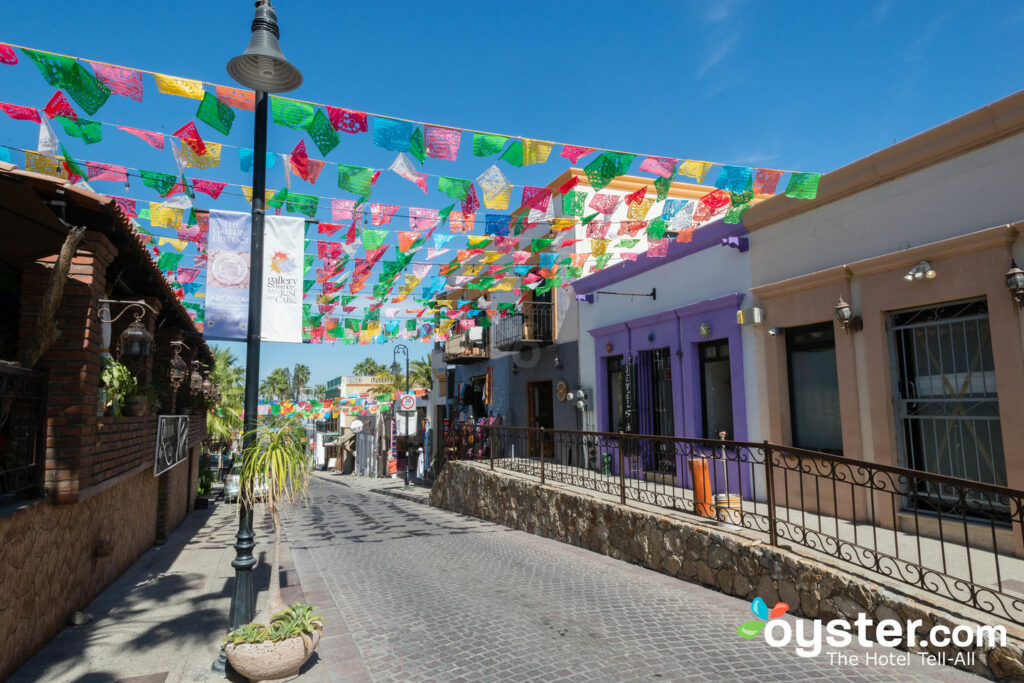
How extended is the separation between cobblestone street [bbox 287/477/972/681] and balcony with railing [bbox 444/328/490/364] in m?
11.1

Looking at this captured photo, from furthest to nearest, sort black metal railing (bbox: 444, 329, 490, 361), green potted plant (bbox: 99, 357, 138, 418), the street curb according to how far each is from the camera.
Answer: black metal railing (bbox: 444, 329, 490, 361), the street curb, green potted plant (bbox: 99, 357, 138, 418)

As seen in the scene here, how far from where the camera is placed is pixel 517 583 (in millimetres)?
7344

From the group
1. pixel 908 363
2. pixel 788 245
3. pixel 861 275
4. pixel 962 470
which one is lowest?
pixel 962 470

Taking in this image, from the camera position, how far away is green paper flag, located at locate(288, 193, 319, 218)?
28.8 feet

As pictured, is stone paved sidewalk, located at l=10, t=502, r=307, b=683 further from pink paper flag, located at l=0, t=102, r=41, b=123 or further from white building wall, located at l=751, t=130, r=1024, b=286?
white building wall, located at l=751, t=130, r=1024, b=286

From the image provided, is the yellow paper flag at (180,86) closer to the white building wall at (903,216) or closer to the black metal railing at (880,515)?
→ the black metal railing at (880,515)

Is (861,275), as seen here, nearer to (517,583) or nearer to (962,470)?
(962,470)

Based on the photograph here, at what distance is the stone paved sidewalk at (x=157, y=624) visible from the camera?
15.5ft

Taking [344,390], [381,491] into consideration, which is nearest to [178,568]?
[381,491]

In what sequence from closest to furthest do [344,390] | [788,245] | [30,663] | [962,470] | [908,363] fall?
[30,663]
[962,470]
[908,363]
[788,245]
[344,390]

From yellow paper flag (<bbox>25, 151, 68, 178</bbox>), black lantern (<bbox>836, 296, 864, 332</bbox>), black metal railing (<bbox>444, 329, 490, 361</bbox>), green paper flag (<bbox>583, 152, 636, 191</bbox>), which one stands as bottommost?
black lantern (<bbox>836, 296, 864, 332</bbox>)

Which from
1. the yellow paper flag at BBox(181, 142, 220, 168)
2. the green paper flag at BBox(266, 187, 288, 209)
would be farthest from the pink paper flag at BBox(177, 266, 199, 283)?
the yellow paper flag at BBox(181, 142, 220, 168)

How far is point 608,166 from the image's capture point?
25.1ft

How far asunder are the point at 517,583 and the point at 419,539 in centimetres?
383
